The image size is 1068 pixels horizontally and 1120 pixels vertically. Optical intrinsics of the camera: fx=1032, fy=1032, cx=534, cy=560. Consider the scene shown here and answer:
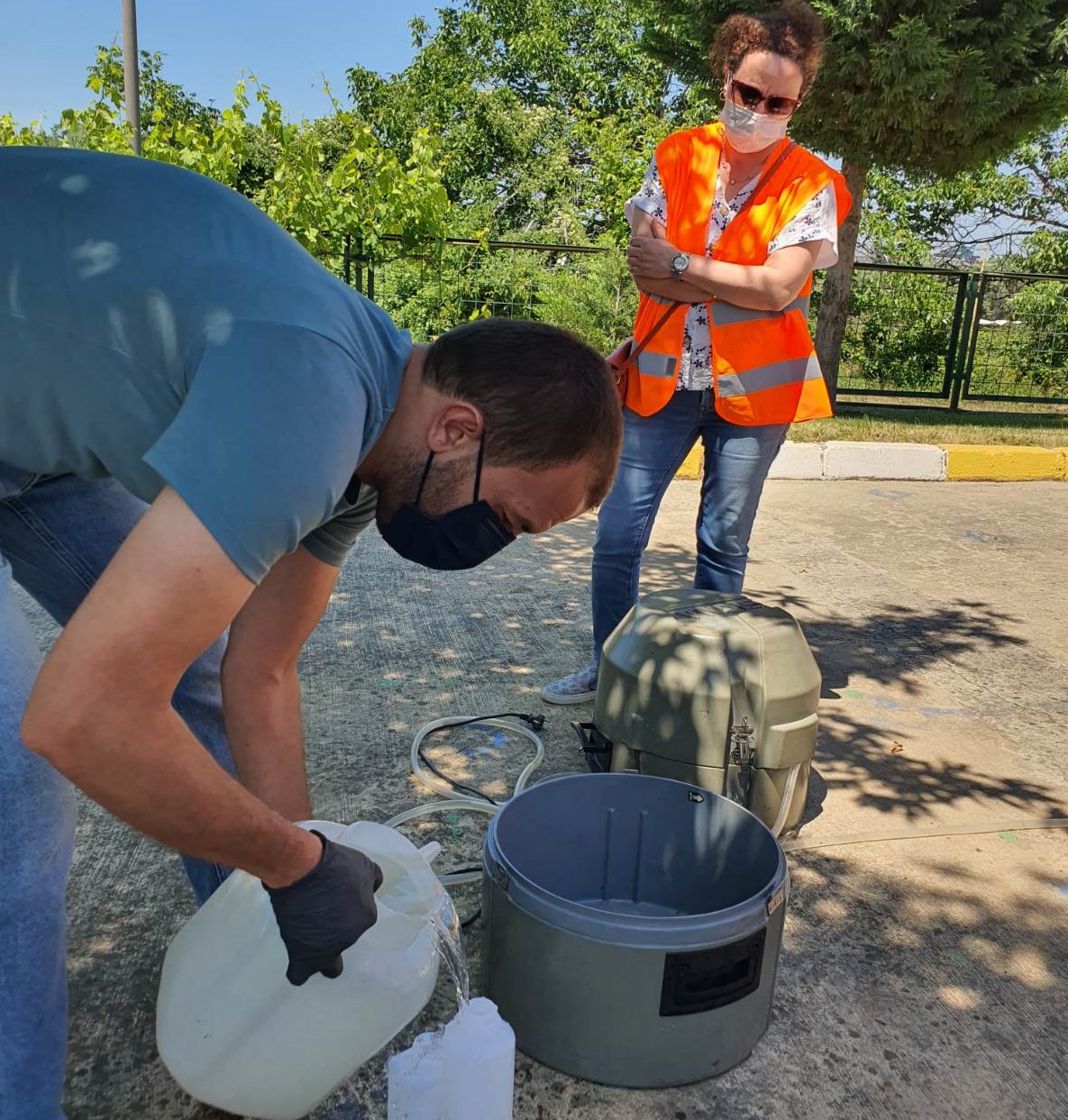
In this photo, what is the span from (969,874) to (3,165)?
7.99 feet

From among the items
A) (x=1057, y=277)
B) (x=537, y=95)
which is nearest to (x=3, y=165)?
(x=1057, y=277)

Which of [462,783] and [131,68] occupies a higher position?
[131,68]

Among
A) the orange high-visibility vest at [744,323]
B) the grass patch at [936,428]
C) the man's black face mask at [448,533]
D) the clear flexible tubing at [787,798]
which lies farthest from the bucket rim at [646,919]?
the grass patch at [936,428]

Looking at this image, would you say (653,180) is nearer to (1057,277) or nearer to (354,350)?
(354,350)

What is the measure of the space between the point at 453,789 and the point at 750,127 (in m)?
2.01

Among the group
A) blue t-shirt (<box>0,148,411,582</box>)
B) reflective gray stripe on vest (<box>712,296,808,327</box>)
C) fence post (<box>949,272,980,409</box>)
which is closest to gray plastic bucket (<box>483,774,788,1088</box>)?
blue t-shirt (<box>0,148,411,582</box>)

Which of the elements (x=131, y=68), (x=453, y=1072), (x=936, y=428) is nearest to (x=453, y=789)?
(x=453, y=1072)

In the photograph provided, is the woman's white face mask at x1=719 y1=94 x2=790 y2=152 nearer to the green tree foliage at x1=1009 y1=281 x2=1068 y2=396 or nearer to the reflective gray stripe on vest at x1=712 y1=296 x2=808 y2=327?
the reflective gray stripe on vest at x1=712 y1=296 x2=808 y2=327

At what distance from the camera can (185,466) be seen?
44.0 inches

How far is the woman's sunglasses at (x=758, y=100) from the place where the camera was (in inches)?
114

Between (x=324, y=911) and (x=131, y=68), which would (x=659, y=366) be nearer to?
(x=324, y=911)

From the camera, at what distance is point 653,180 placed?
3080mm

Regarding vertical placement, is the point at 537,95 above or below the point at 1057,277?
above

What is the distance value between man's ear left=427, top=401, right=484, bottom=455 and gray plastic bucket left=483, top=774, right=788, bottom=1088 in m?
Result: 0.75
